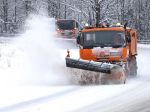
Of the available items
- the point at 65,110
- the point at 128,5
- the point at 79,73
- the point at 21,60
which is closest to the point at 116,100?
the point at 65,110

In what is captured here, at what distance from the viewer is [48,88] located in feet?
50.2

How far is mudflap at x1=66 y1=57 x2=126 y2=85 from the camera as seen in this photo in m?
15.5

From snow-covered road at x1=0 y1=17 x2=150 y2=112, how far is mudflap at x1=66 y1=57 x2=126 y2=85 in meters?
0.42

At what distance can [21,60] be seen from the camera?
22.0 meters

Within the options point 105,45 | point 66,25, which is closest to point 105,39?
point 105,45

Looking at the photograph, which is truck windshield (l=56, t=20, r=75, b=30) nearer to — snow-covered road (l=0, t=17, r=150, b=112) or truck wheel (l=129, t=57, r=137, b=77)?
snow-covered road (l=0, t=17, r=150, b=112)

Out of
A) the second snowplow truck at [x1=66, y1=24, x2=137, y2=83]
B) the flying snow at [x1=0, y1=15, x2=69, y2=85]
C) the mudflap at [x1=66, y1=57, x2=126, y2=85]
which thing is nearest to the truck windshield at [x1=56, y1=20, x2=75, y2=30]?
the flying snow at [x1=0, y1=15, x2=69, y2=85]

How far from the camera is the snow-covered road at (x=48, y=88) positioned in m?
11.4

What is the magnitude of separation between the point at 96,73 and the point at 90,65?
1.06ft

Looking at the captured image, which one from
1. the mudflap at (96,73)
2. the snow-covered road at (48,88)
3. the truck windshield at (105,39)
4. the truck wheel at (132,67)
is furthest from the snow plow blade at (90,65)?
the truck wheel at (132,67)

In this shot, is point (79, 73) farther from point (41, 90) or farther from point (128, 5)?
point (128, 5)

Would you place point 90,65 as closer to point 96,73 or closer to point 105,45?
point 96,73

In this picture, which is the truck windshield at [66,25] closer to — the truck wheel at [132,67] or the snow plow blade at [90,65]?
the truck wheel at [132,67]

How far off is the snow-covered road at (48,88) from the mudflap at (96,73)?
0.42 metres
